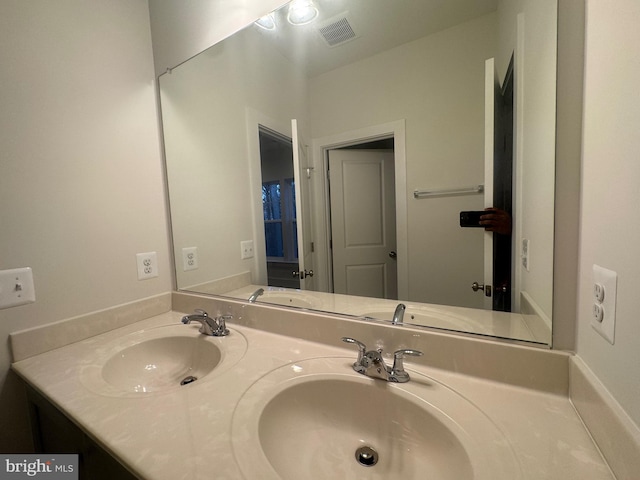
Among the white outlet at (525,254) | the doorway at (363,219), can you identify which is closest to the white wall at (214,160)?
the doorway at (363,219)

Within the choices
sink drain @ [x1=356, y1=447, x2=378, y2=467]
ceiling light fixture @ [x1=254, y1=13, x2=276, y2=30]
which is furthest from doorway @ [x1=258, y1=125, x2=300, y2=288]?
sink drain @ [x1=356, y1=447, x2=378, y2=467]

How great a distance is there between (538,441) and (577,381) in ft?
0.56

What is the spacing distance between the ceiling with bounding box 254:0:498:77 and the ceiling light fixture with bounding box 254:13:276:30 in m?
0.02

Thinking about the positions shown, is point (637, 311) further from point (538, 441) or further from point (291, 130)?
point (291, 130)

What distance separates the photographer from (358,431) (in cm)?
65

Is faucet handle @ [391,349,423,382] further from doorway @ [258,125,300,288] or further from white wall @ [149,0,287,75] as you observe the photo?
white wall @ [149,0,287,75]

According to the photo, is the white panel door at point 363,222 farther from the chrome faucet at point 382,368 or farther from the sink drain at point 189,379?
the sink drain at point 189,379

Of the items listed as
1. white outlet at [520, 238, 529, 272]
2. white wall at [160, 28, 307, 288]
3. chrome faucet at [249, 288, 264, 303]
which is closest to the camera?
white outlet at [520, 238, 529, 272]

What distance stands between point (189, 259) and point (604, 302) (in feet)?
4.76

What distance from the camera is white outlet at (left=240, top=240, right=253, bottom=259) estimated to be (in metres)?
1.28

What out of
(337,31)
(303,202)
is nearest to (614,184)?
(303,202)

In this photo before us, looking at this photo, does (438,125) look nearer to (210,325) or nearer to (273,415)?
(273,415)

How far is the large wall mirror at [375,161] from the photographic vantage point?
72 centimetres

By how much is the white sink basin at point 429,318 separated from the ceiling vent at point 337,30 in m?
1.01
